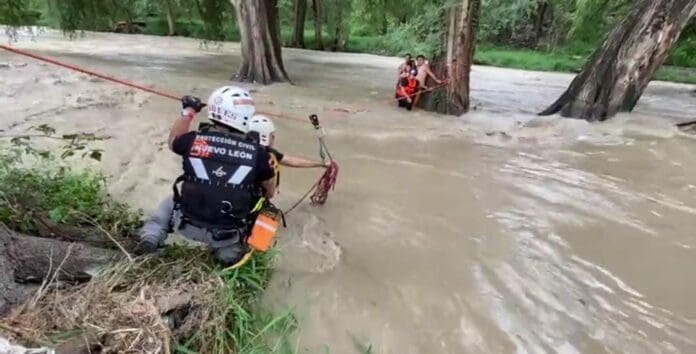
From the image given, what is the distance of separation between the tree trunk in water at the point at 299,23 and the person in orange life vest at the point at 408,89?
64.9 ft

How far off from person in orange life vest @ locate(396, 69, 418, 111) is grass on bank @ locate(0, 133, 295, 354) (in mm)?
8236

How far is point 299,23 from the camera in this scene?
104 ft

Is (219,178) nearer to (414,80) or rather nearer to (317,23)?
(414,80)

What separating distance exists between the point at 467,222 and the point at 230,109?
2549mm

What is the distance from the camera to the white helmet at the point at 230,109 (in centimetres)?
369

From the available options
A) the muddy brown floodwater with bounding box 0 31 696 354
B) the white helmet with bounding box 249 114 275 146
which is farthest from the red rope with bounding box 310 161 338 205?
the white helmet with bounding box 249 114 275 146

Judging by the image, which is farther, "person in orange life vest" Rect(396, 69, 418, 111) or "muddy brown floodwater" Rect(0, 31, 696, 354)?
"person in orange life vest" Rect(396, 69, 418, 111)

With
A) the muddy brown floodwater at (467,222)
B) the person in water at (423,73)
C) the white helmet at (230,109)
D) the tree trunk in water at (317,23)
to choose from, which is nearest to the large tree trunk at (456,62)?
the person in water at (423,73)

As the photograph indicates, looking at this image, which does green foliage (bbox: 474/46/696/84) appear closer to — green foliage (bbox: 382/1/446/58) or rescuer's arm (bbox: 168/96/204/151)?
green foliage (bbox: 382/1/446/58)

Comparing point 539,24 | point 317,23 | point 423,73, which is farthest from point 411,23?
point 539,24

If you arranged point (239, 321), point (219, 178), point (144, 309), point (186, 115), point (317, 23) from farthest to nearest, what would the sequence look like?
point (317, 23), point (186, 115), point (219, 178), point (239, 321), point (144, 309)

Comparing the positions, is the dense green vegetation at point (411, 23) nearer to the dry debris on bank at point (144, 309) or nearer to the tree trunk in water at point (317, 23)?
the tree trunk in water at point (317, 23)

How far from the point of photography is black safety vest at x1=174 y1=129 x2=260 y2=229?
3570 millimetres

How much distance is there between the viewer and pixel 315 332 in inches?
140
